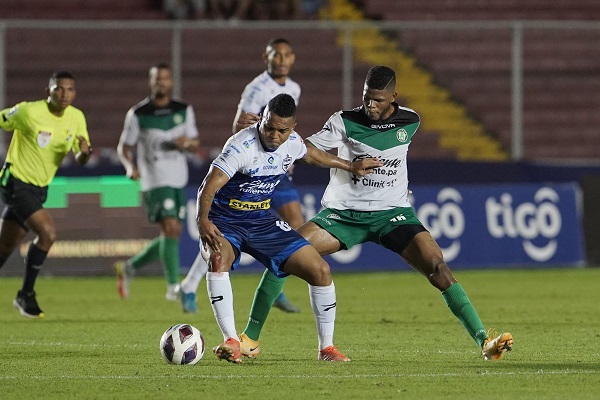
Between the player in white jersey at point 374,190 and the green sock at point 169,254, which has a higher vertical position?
the player in white jersey at point 374,190

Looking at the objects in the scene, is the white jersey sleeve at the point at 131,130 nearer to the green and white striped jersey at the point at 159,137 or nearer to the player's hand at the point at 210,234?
the green and white striped jersey at the point at 159,137

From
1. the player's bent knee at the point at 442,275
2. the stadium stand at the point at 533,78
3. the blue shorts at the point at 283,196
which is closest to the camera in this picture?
the player's bent knee at the point at 442,275

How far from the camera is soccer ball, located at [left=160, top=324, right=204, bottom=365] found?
904 cm

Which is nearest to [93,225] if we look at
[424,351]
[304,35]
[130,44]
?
[130,44]

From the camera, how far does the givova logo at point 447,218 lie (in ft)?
59.7

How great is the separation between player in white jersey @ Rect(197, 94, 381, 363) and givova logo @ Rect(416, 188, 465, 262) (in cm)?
881

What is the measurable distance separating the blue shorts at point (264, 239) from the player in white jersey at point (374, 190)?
0.37 meters

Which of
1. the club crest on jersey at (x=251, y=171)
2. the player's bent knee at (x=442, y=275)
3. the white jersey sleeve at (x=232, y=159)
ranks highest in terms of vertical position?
the white jersey sleeve at (x=232, y=159)

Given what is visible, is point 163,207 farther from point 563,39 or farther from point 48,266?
point 563,39

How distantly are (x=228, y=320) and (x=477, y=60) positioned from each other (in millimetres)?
12824

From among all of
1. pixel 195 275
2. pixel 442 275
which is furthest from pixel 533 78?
pixel 442 275

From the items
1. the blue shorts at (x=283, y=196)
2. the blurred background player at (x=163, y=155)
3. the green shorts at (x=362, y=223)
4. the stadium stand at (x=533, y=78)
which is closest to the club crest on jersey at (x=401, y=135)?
the green shorts at (x=362, y=223)

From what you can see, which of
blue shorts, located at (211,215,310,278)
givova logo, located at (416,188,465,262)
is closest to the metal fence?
givova logo, located at (416,188,465,262)

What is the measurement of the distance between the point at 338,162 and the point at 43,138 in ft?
13.2
